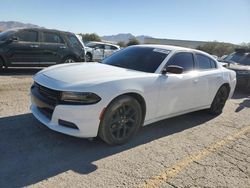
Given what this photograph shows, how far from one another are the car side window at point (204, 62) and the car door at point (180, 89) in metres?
0.27

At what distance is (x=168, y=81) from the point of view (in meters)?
5.02

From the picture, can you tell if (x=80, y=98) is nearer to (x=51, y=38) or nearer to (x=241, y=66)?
(x=51, y=38)

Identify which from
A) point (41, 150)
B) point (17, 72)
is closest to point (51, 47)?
point (17, 72)

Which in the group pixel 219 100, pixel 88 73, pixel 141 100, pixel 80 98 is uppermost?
pixel 88 73

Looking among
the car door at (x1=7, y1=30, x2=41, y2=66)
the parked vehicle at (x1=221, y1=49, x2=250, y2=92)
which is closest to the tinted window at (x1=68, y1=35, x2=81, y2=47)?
the car door at (x1=7, y1=30, x2=41, y2=66)

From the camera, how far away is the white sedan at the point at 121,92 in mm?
3992

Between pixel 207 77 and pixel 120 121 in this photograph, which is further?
pixel 207 77

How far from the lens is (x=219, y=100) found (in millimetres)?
6816

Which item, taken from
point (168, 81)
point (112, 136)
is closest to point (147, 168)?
point (112, 136)

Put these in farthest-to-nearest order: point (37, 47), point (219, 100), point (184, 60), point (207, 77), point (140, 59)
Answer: point (37, 47), point (219, 100), point (207, 77), point (184, 60), point (140, 59)

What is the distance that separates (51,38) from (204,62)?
6.69 meters

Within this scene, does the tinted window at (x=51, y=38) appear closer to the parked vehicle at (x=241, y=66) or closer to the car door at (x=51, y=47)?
the car door at (x=51, y=47)

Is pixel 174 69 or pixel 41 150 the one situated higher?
pixel 174 69

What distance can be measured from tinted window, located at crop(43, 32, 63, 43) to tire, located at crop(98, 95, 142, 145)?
7433 mm
